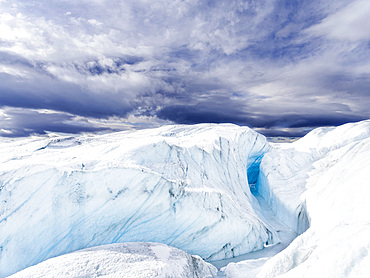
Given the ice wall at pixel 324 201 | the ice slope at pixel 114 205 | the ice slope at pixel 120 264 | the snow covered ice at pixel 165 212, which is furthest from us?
the ice slope at pixel 114 205

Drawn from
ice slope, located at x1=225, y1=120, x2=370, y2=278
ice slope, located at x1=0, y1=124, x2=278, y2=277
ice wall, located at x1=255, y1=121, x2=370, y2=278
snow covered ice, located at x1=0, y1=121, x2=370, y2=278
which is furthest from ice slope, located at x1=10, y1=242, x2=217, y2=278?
ice wall, located at x1=255, y1=121, x2=370, y2=278

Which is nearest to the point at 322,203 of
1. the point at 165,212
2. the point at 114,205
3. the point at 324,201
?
the point at 324,201

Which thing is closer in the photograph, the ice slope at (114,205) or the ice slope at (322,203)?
the ice slope at (322,203)

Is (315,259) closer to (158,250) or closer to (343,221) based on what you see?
(343,221)

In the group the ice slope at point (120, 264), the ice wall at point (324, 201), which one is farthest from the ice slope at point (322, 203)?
the ice slope at point (120, 264)

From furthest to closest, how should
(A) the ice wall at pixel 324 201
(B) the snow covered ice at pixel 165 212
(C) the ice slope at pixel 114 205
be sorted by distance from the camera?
1. (C) the ice slope at pixel 114 205
2. (B) the snow covered ice at pixel 165 212
3. (A) the ice wall at pixel 324 201

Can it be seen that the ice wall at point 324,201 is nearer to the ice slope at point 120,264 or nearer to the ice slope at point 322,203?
the ice slope at point 322,203

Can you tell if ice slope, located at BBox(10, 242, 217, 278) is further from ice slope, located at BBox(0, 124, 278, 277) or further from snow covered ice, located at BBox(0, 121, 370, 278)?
ice slope, located at BBox(0, 124, 278, 277)

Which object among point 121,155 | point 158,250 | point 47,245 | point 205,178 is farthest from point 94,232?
point 205,178
